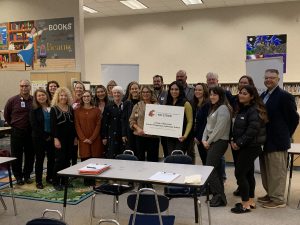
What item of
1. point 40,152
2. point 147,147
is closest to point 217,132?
point 147,147

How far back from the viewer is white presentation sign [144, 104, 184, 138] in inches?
179

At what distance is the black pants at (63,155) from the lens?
16.4 ft

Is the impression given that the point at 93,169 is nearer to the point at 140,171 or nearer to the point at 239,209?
the point at 140,171

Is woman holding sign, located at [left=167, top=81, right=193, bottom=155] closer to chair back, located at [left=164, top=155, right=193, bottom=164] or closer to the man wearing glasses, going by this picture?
chair back, located at [left=164, top=155, right=193, bottom=164]

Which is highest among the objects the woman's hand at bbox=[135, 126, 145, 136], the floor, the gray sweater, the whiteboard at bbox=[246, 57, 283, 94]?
the whiteboard at bbox=[246, 57, 283, 94]

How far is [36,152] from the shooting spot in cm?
517

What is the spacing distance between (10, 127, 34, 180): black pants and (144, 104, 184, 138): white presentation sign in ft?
6.76

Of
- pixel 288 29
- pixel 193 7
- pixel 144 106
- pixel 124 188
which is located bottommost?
pixel 124 188

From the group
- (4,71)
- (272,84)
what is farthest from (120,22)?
(272,84)

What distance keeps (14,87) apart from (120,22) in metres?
4.50

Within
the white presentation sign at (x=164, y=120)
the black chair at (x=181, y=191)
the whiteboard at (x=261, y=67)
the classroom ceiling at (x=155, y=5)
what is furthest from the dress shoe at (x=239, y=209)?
the classroom ceiling at (x=155, y=5)

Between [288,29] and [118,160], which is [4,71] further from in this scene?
[288,29]

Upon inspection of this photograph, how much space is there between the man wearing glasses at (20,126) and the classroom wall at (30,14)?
80.5 inches

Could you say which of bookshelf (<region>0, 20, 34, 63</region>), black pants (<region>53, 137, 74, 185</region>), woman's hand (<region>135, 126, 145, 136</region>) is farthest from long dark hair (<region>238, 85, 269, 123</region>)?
bookshelf (<region>0, 20, 34, 63</region>)
